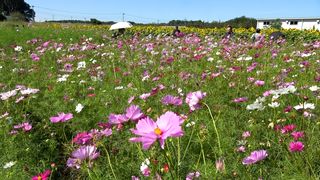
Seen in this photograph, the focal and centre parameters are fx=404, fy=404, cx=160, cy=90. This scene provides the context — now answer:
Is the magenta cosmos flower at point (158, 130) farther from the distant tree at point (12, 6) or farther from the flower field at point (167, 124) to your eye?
the distant tree at point (12, 6)

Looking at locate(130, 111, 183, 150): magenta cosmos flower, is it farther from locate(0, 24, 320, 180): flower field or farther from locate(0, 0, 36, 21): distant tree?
locate(0, 0, 36, 21): distant tree

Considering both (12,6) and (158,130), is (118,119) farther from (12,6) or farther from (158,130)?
(12,6)

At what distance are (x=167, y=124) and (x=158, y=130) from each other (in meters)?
0.03

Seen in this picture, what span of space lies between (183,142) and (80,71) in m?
3.39

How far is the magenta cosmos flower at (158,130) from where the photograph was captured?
96 cm

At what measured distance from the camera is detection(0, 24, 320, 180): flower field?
1524 millimetres

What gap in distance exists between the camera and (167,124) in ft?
3.27

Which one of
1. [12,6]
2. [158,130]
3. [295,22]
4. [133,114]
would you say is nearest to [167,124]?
[158,130]

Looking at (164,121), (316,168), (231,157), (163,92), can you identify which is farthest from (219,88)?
(164,121)

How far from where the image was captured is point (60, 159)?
2.91 metres

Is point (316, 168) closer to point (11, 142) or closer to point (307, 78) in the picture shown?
point (11, 142)

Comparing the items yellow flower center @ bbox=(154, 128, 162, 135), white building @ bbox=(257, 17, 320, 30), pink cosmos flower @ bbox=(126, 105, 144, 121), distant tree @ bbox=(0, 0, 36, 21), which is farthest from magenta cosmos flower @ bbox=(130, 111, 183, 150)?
distant tree @ bbox=(0, 0, 36, 21)

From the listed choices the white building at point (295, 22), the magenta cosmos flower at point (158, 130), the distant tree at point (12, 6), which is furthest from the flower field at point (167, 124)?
the distant tree at point (12, 6)

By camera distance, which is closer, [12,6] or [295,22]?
[295,22]
